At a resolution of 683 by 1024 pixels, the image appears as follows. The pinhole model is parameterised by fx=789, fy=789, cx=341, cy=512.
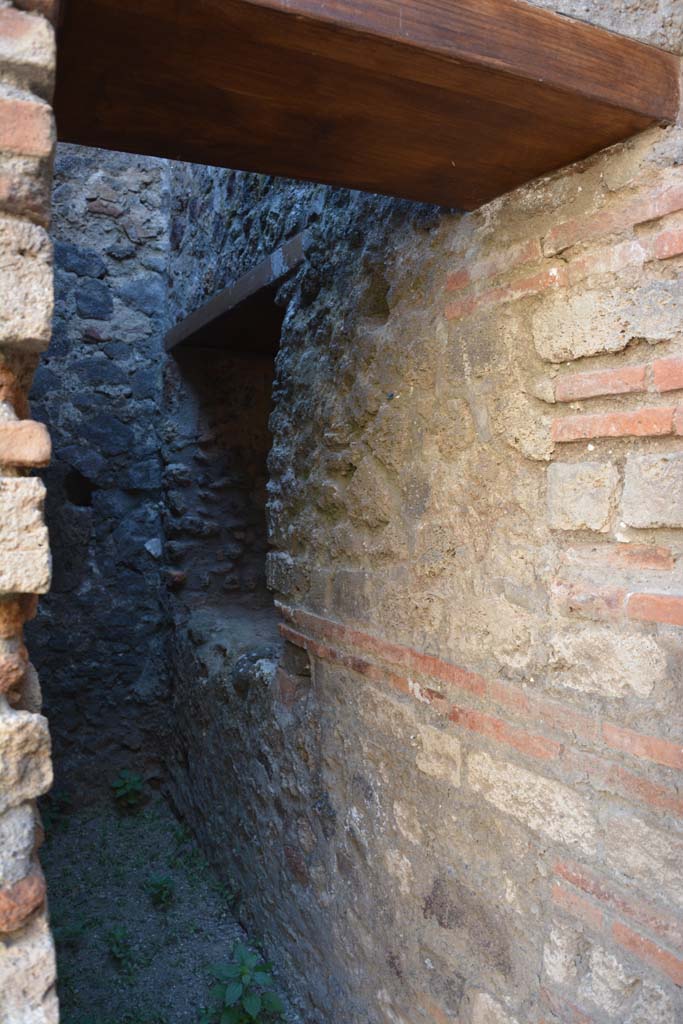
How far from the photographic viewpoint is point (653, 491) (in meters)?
1.41

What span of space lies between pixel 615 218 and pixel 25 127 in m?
1.02

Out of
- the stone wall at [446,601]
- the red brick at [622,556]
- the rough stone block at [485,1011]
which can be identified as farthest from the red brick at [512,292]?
the rough stone block at [485,1011]

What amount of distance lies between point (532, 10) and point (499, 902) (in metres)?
1.77

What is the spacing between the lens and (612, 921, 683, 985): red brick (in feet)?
4.44

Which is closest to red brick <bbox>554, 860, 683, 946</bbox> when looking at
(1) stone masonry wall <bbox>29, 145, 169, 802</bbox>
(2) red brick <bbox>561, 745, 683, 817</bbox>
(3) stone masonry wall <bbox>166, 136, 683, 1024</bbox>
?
(3) stone masonry wall <bbox>166, 136, 683, 1024</bbox>

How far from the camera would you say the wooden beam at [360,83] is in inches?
46.8

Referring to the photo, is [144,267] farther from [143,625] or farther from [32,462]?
[32,462]

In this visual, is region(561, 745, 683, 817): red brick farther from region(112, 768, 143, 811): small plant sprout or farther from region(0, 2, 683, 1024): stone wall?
region(112, 768, 143, 811): small plant sprout

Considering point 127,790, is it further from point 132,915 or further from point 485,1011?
point 485,1011

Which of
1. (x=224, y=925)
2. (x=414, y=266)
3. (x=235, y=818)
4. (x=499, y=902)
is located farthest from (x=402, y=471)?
(x=224, y=925)

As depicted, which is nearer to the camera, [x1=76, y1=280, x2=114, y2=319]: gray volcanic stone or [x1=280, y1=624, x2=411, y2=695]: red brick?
[x1=280, y1=624, x2=411, y2=695]: red brick

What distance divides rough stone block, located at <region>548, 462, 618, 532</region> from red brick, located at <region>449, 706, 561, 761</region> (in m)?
0.45

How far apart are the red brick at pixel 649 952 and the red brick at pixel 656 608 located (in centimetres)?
57

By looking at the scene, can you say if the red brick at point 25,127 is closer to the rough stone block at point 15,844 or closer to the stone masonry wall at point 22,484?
the stone masonry wall at point 22,484
